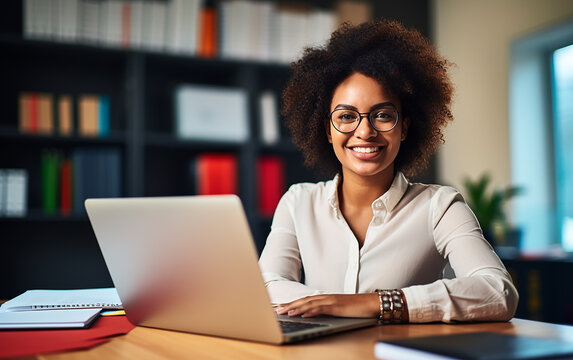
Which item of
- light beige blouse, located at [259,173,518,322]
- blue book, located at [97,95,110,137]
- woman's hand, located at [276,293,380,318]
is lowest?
woman's hand, located at [276,293,380,318]

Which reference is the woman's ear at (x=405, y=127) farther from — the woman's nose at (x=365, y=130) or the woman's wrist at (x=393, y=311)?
the woman's wrist at (x=393, y=311)

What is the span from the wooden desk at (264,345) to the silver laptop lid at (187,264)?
0.03 metres

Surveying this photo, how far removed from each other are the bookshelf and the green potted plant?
105cm

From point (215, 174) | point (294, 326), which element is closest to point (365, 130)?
point (294, 326)

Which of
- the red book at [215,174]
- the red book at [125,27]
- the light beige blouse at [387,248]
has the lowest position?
the light beige blouse at [387,248]

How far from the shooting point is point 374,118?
54.6 inches

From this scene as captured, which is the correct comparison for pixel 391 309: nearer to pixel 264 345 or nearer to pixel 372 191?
pixel 264 345

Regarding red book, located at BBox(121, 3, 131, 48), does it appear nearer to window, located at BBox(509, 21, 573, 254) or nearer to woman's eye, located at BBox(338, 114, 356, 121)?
woman's eye, located at BBox(338, 114, 356, 121)

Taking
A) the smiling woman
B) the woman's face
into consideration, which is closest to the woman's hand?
the smiling woman

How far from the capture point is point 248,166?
122 inches

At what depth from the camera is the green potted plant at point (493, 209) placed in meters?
3.19

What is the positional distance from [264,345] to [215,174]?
218 cm

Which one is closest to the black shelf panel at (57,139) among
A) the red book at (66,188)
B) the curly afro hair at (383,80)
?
the red book at (66,188)

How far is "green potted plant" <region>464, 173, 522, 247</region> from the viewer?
3.19 m
